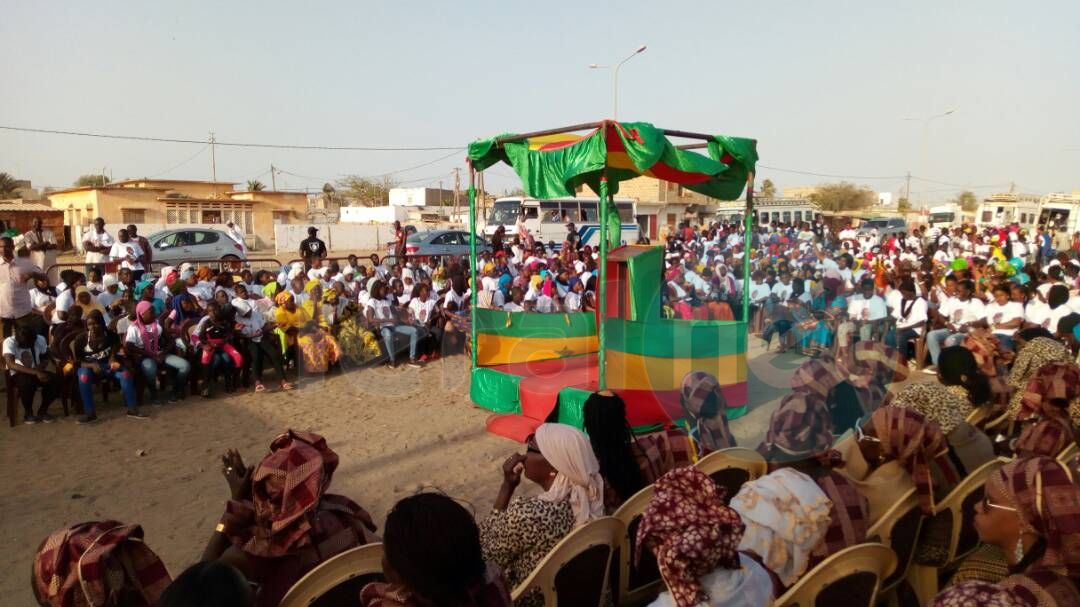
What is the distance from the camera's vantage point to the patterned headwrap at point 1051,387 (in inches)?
149

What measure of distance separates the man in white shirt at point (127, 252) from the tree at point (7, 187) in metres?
43.3

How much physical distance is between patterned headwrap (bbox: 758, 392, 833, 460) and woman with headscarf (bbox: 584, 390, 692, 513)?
0.63m

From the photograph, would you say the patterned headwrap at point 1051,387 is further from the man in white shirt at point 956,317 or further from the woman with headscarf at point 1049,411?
the man in white shirt at point 956,317

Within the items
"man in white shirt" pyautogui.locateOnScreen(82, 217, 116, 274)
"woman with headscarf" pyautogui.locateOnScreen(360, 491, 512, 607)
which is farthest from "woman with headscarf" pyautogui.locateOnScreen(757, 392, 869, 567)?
"man in white shirt" pyautogui.locateOnScreen(82, 217, 116, 274)

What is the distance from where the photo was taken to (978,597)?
1462 millimetres

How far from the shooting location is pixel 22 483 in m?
5.24

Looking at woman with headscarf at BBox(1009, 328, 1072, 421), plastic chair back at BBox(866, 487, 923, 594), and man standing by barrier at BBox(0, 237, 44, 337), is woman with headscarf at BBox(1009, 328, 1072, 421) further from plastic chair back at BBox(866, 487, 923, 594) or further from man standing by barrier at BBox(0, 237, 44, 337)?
man standing by barrier at BBox(0, 237, 44, 337)

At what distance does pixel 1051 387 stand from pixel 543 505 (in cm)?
311

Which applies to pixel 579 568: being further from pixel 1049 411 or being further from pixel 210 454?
pixel 210 454

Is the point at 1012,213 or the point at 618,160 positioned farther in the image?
the point at 1012,213

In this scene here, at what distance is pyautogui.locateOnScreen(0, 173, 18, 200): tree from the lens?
145ft

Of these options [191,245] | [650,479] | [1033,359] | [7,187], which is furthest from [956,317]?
[7,187]

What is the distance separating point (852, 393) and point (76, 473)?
5980mm

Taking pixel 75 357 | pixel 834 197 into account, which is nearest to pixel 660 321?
pixel 75 357
